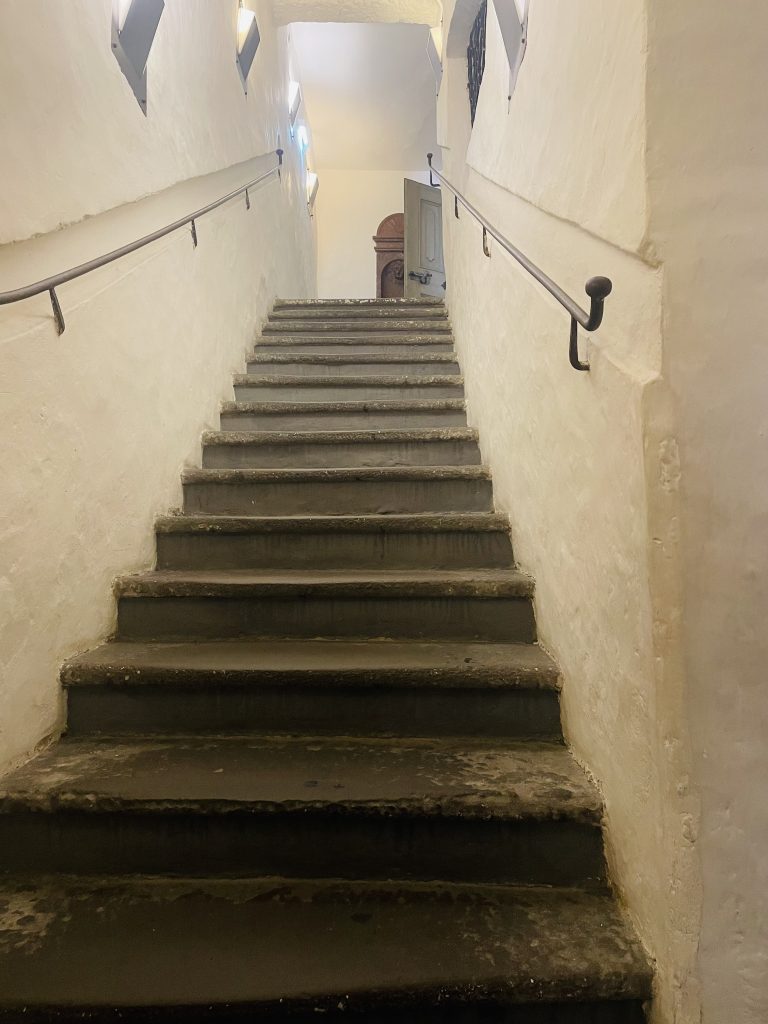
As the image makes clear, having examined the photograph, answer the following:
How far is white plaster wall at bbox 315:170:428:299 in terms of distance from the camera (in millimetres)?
8566

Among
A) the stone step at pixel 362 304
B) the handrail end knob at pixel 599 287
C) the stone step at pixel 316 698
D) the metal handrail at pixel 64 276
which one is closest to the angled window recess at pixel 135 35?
the metal handrail at pixel 64 276

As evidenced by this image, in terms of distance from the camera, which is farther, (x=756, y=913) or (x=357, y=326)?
(x=357, y=326)

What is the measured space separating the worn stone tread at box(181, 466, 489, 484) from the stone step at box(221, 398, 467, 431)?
0.50 meters

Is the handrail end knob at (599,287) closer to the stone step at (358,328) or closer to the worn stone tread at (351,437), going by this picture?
the worn stone tread at (351,437)

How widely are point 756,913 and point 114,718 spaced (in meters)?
1.42

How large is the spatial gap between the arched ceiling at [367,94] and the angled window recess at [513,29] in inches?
214

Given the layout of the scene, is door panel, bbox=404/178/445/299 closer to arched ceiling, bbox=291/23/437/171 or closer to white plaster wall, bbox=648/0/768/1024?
arched ceiling, bbox=291/23/437/171

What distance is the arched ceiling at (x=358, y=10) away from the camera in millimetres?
4559

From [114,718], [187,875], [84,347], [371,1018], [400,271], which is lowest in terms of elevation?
[371,1018]

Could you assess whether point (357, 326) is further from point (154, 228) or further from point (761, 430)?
point (761, 430)

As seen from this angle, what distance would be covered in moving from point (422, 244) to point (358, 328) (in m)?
2.33

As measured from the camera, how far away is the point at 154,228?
214 cm

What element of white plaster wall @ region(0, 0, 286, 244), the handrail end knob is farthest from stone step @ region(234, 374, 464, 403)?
the handrail end knob

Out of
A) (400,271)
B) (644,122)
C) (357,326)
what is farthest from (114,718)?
(400,271)
